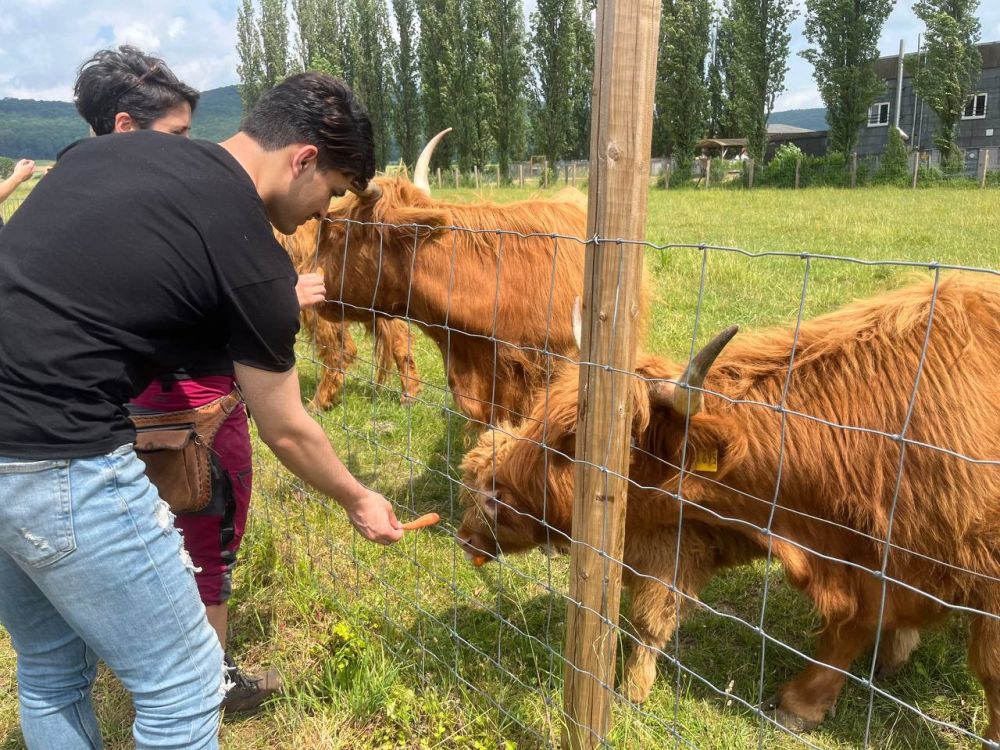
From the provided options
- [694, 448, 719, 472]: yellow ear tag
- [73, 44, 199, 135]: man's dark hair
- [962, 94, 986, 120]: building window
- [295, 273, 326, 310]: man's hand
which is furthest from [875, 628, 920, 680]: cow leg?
[962, 94, 986, 120]: building window

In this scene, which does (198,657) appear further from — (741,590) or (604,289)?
(741,590)

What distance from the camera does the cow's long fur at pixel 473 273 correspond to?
4.00 metres

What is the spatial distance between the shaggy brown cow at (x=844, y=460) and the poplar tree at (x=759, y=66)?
1371 inches

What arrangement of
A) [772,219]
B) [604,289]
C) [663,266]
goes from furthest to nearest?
[772,219] → [663,266] → [604,289]

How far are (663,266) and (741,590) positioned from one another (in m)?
6.24

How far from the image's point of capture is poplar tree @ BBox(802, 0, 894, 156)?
31422mm

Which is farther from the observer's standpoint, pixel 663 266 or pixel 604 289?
pixel 663 266

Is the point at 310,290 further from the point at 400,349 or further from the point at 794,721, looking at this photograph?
the point at 400,349

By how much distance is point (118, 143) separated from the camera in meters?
1.56

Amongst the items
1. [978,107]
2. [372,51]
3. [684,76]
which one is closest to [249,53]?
[372,51]

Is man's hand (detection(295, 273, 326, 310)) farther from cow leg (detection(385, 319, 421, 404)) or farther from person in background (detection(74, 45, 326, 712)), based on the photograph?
cow leg (detection(385, 319, 421, 404))

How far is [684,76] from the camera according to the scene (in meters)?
36.5

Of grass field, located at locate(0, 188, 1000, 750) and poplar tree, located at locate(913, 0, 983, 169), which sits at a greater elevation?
poplar tree, located at locate(913, 0, 983, 169)

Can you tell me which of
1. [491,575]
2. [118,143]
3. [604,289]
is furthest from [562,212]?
[118,143]
